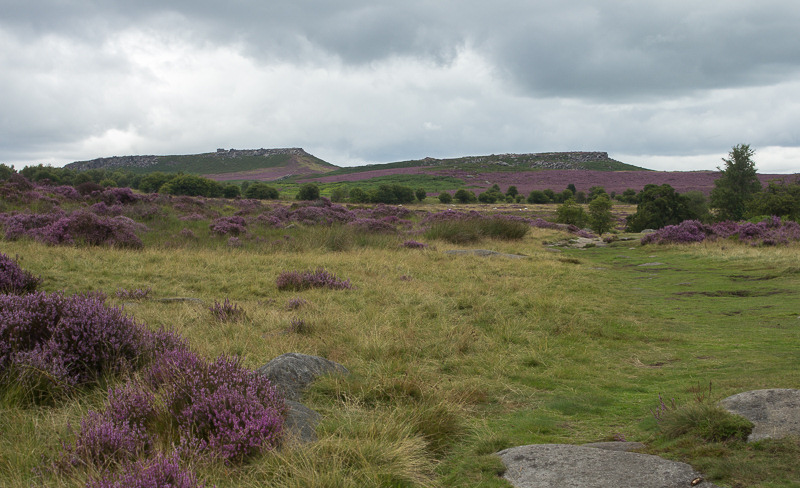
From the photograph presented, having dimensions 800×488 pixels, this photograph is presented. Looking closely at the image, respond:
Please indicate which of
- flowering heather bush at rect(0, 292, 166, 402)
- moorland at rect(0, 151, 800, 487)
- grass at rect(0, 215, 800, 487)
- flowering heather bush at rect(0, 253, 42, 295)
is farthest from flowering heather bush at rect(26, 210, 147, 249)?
flowering heather bush at rect(0, 292, 166, 402)

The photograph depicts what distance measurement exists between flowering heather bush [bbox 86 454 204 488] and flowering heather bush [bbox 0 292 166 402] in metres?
2.06

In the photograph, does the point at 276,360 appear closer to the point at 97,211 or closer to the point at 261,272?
the point at 261,272

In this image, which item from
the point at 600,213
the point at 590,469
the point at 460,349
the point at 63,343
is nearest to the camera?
the point at 590,469

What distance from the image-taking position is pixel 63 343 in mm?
4766

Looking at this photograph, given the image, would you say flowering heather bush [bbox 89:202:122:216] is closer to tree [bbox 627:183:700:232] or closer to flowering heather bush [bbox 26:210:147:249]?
flowering heather bush [bbox 26:210:147:249]

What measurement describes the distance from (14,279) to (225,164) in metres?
147

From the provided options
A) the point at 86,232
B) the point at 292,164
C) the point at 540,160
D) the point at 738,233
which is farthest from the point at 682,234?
the point at 292,164

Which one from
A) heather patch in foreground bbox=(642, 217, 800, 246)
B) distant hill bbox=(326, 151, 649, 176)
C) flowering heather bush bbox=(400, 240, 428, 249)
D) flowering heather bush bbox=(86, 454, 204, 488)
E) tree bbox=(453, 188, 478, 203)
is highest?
distant hill bbox=(326, 151, 649, 176)

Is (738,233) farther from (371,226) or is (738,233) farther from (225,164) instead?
(225,164)

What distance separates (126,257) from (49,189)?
18996 millimetres

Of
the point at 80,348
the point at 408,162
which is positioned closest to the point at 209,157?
the point at 408,162

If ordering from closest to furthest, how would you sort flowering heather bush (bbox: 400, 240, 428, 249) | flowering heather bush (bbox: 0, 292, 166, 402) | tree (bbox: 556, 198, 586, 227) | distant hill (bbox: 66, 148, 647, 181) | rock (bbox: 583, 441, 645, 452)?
1. rock (bbox: 583, 441, 645, 452)
2. flowering heather bush (bbox: 0, 292, 166, 402)
3. flowering heather bush (bbox: 400, 240, 428, 249)
4. tree (bbox: 556, 198, 586, 227)
5. distant hill (bbox: 66, 148, 647, 181)

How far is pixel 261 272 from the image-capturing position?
13.0m

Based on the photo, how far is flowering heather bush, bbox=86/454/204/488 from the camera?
2551 millimetres
